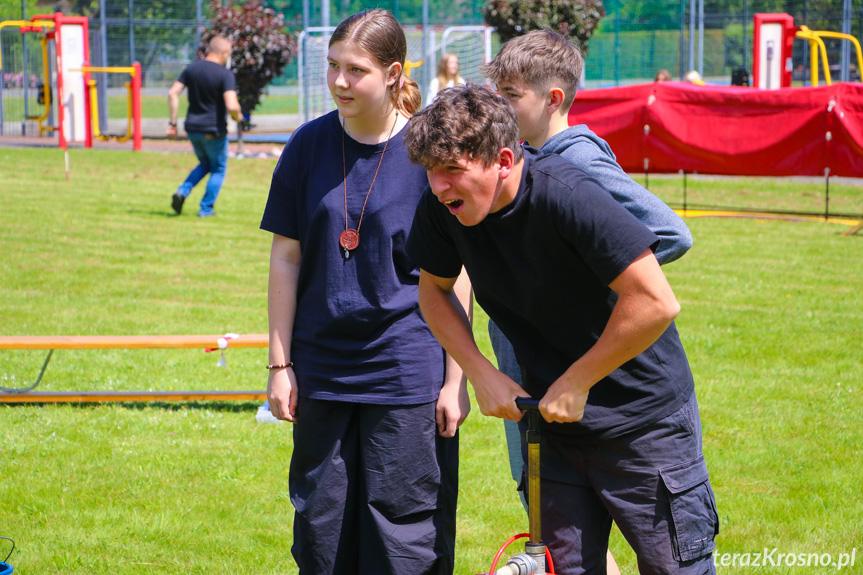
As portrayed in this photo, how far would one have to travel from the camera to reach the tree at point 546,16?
20688 millimetres

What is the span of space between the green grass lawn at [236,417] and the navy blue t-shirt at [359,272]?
1250 millimetres

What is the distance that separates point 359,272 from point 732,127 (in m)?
10.9

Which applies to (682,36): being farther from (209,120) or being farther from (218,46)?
(209,120)

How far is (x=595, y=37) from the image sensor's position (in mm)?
27875

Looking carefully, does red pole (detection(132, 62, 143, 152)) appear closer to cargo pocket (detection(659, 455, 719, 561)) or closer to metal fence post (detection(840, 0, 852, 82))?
metal fence post (detection(840, 0, 852, 82))

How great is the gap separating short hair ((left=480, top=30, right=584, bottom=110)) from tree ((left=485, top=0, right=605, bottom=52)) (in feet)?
59.8

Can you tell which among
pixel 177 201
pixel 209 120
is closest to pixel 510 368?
pixel 209 120

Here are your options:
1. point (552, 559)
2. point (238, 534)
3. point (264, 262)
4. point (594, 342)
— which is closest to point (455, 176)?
point (594, 342)

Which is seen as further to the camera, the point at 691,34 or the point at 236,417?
the point at 691,34

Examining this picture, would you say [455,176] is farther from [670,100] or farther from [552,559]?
[670,100]

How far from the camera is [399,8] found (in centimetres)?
2809

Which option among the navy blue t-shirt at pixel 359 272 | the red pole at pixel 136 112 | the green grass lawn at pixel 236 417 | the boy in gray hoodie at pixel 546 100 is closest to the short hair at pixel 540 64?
the boy in gray hoodie at pixel 546 100

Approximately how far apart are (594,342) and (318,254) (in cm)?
95

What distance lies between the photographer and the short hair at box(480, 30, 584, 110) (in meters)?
2.85
